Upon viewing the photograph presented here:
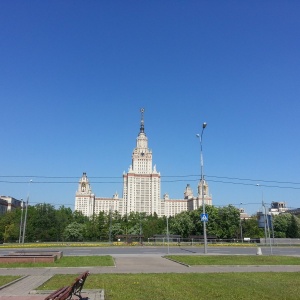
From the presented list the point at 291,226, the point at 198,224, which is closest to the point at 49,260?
the point at 198,224

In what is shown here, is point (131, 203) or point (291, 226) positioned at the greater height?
point (131, 203)

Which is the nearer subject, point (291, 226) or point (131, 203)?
point (291, 226)

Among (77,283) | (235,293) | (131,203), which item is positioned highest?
(131,203)

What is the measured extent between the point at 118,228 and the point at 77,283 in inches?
2932

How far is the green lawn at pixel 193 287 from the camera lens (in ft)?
29.4

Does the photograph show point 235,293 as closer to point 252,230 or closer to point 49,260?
point 49,260

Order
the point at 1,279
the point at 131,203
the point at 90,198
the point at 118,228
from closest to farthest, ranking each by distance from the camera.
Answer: the point at 1,279
the point at 118,228
the point at 131,203
the point at 90,198

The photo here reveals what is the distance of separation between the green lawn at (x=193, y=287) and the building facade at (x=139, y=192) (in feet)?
514

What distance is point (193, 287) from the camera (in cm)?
1040

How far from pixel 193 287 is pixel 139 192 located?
548ft

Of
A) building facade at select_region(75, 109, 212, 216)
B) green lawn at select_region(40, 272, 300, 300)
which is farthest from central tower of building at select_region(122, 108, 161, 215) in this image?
green lawn at select_region(40, 272, 300, 300)

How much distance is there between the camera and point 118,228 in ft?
261

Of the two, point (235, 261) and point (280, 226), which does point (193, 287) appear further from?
point (280, 226)

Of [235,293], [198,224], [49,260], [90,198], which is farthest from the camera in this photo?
[90,198]
